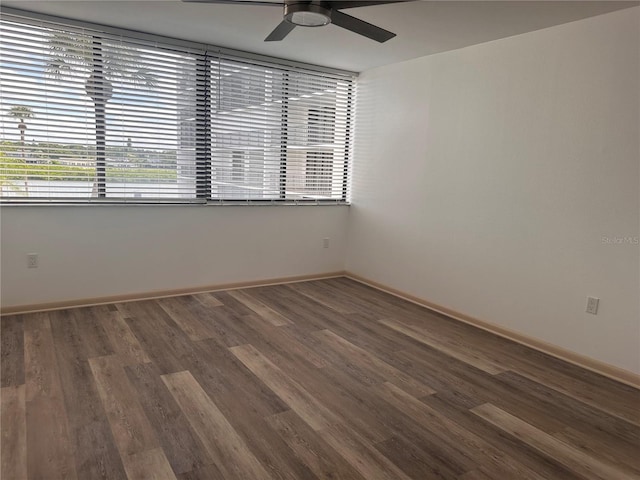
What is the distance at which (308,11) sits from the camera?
232 cm

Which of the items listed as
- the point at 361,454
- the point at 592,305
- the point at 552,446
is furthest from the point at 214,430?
the point at 592,305

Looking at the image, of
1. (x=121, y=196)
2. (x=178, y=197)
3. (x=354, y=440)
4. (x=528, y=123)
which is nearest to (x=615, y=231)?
(x=528, y=123)

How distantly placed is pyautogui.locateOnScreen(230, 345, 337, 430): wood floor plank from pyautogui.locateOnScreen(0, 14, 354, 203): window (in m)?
1.82

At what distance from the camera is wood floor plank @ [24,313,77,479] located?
1785 millimetres

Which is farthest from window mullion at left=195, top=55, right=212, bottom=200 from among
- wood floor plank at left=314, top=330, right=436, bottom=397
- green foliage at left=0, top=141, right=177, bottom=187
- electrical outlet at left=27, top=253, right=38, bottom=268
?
wood floor plank at left=314, top=330, right=436, bottom=397

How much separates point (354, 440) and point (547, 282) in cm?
197

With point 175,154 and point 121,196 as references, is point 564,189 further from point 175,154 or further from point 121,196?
point 121,196

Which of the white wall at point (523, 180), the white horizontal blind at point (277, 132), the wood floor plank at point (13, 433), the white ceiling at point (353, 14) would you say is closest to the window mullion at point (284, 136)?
the white horizontal blind at point (277, 132)

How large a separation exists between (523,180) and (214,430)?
271cm

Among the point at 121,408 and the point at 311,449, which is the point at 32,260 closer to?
the point at 121,408

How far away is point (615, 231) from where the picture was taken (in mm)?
2811

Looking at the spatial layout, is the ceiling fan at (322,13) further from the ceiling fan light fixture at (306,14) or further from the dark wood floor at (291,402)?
the dark wood floor at (291,402)

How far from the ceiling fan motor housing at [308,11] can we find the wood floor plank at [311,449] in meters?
2.10

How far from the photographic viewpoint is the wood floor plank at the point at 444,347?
115 inches
